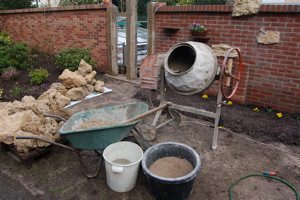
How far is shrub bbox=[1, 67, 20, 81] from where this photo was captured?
6.67m

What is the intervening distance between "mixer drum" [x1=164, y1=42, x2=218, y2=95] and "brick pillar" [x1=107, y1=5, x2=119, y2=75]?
3430mm

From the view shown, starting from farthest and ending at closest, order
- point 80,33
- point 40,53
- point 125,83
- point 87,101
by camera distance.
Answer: point 40,53 < point 80,33 < point 125,83 < point 87,101

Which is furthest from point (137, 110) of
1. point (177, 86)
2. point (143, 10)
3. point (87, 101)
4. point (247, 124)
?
point (143, 10)

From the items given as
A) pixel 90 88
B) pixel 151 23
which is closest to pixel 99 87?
pixel 90 88

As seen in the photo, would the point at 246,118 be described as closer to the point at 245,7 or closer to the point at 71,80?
the point at 245,7

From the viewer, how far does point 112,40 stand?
6.66 metres

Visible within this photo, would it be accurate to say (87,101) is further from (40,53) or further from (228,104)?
(40,53)

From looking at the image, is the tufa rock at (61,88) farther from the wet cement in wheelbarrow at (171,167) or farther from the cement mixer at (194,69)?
the wet cement in wheelbarrow at (171,167)

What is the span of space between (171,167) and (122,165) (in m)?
0.58

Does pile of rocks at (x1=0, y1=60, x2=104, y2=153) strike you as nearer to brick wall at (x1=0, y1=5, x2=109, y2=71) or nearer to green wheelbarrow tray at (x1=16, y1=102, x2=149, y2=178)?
green wheelbarrow tray at (x1=16, y1=102, x2=149, y2=178)

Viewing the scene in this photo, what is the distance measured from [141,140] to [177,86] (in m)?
0.87

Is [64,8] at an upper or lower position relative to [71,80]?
upper

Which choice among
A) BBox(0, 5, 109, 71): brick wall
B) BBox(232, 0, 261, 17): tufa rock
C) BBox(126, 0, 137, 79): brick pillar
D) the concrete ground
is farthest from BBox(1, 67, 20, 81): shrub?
BBox(232, 0, 261, 17): tufa rock

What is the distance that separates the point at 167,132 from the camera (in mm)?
4160
